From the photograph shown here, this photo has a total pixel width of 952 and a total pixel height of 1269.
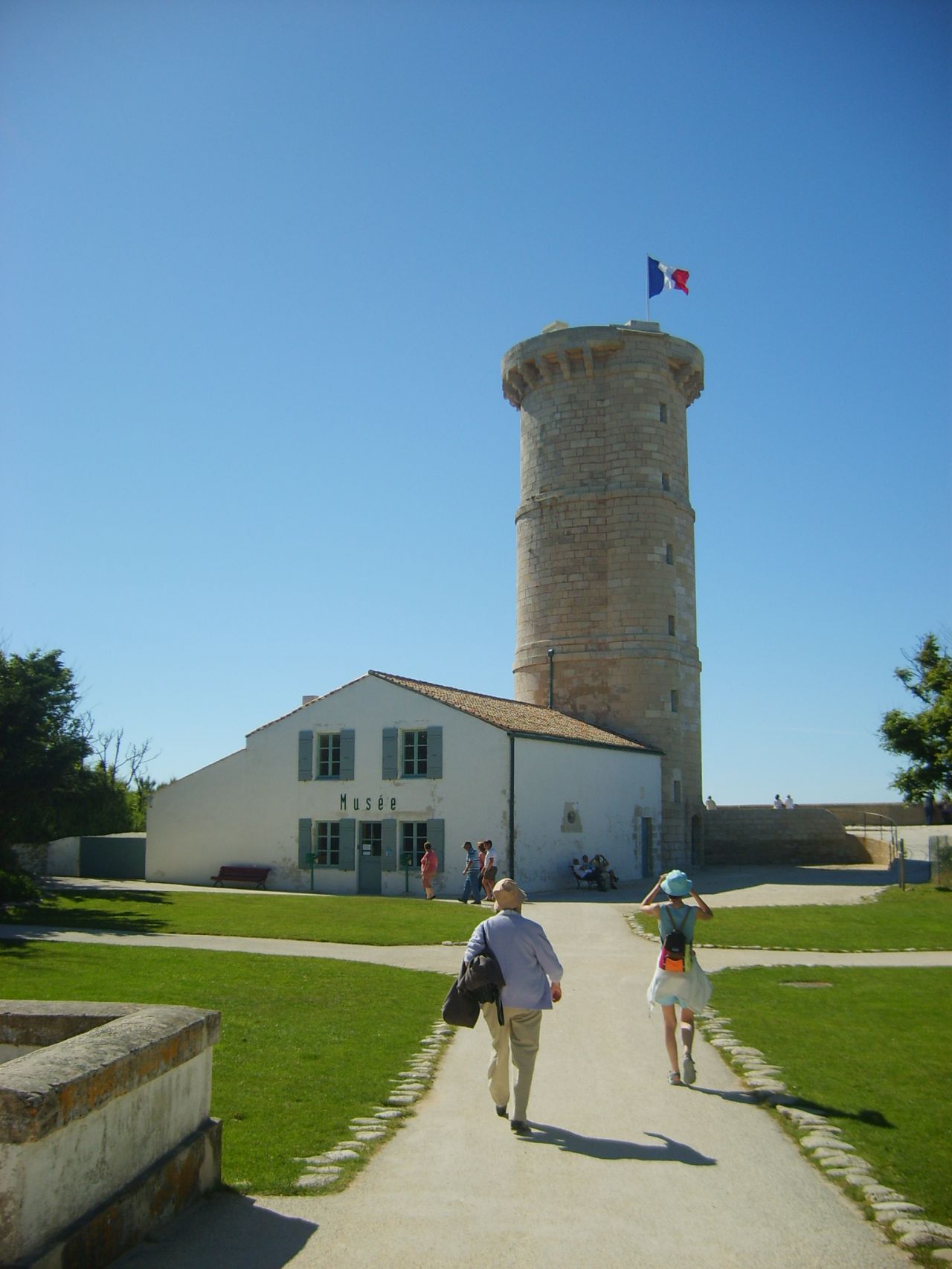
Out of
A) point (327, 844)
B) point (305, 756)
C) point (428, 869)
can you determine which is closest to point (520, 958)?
point (428, 869)

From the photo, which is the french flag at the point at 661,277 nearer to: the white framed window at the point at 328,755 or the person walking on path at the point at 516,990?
the white framed window at the point at 328,755

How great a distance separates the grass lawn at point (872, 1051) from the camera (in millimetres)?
6383

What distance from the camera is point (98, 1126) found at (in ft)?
14.9

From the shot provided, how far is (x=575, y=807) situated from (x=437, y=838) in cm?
421

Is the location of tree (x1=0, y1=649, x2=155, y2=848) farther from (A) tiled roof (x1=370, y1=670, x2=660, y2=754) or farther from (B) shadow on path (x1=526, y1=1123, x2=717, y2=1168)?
(B) shadow on path (x1=526, y1=1123, x2=717, y2=1168)

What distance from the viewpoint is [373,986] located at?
12.5m

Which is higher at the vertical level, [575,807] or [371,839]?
[575,807]

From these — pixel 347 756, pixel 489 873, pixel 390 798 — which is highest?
pixel 347 756

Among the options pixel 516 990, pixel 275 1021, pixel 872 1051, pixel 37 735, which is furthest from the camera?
pixel 37 735

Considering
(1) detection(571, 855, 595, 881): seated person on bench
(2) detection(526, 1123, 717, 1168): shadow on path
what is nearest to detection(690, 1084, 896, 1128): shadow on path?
(2) detection(526, 1123, 717, 1168): shadow on path

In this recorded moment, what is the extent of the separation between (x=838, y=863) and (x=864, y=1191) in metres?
35.5

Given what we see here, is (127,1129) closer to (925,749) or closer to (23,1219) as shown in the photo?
(23,1219)

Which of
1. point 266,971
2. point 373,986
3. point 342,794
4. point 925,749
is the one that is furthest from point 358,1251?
point 925,749

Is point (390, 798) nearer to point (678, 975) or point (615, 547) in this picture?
point (615, 547)
